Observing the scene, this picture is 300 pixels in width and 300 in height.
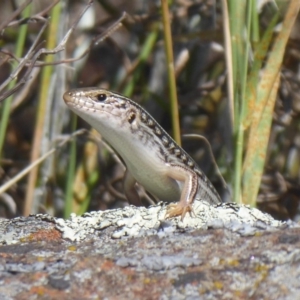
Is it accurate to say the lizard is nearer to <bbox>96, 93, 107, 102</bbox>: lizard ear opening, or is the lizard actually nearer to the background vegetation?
<bbox>96, 93, 107, 102</bbox>: lizard ear opening

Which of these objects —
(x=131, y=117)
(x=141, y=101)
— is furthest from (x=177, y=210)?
(x=141, y=101)

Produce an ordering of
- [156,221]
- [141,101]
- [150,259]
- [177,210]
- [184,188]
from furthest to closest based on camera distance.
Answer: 1. [141,101]
2. [184,188]
3. [177,210]
4. [156,221]
5. [150,259]

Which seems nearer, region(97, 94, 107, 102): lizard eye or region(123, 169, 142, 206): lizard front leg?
region(97, 94, 107, 102): lizard eye

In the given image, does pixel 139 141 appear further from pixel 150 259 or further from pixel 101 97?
pixel 150 259

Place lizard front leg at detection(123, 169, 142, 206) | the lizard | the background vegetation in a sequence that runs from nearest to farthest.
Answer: the lizard, lizard front leg at detection(123, 169, 142, 206), the background vegetation

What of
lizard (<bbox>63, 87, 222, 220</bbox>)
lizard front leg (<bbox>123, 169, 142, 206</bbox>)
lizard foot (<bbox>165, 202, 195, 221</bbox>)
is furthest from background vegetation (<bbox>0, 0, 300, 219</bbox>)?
lizard foot (<bbox>165, 202, 195, 221</bbox>)
